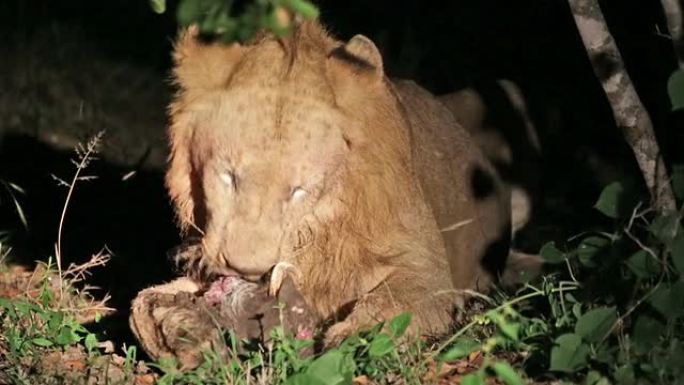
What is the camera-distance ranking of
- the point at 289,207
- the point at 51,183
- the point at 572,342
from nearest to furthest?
1. the point at 572,342
2. the point at 289,207
3. the point at 51,183

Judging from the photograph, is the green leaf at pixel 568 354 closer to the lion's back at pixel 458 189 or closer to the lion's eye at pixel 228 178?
the lion's eye at pixel 228 178

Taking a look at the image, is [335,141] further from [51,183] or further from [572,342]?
[51,183]

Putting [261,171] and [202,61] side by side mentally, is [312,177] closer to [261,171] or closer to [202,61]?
[261,171]

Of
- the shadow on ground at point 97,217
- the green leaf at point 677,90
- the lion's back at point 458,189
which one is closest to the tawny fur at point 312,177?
the lion's back at point 458,189

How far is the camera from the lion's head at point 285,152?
516 centimetres

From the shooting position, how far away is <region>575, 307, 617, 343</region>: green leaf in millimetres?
4773

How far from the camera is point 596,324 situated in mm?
4801

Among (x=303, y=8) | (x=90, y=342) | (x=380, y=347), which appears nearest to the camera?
(x=303, y=8)

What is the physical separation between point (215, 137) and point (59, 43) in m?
5.92

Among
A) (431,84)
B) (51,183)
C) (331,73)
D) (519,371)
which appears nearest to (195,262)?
(331,73)

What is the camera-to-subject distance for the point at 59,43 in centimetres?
1095

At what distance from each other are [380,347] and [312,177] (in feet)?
2.16

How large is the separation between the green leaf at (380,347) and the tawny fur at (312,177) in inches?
12.2

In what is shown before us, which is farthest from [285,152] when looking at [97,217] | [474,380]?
[97,217]
